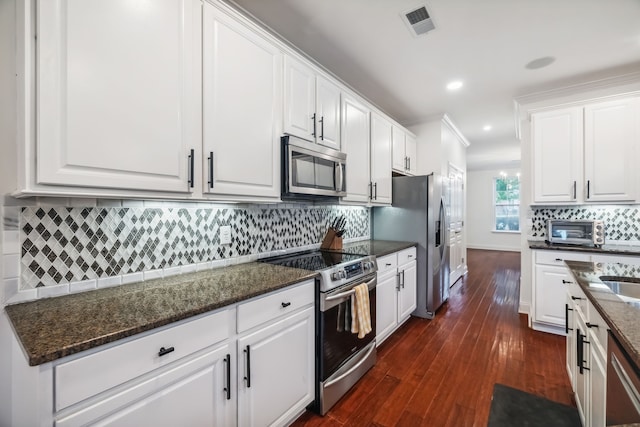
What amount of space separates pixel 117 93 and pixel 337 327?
1.78m

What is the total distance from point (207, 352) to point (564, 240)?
12.3ft

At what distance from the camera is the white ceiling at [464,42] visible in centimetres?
201

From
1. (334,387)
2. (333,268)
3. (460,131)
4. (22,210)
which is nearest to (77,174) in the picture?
(22,210)

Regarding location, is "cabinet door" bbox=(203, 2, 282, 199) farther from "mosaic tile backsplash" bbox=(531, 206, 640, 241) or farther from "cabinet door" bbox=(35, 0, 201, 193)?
"mosaic tile backsplash" bbox=(531, 206, 640, 241)


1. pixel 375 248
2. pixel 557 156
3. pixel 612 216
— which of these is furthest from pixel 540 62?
pixel 375 248

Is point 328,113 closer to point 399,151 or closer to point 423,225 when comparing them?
point 399,151

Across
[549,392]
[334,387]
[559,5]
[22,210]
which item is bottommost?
[549,392]

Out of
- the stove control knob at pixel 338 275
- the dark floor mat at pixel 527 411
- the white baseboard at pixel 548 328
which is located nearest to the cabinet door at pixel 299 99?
the stove control knob at pixel 338 275

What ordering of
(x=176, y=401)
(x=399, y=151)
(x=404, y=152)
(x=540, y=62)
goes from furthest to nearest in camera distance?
(x=404, y=152) → (x=399, y=151) → (x=540, y=62) → (x=176, y=401)

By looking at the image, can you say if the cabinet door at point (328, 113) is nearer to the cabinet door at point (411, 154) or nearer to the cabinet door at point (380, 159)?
the cabinet door at point (380, 159)

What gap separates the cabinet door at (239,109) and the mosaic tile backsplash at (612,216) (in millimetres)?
3533

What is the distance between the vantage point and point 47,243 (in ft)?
4.22

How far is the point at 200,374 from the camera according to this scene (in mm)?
1189

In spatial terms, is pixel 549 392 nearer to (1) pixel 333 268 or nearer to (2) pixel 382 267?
(2) pixel 382 267
